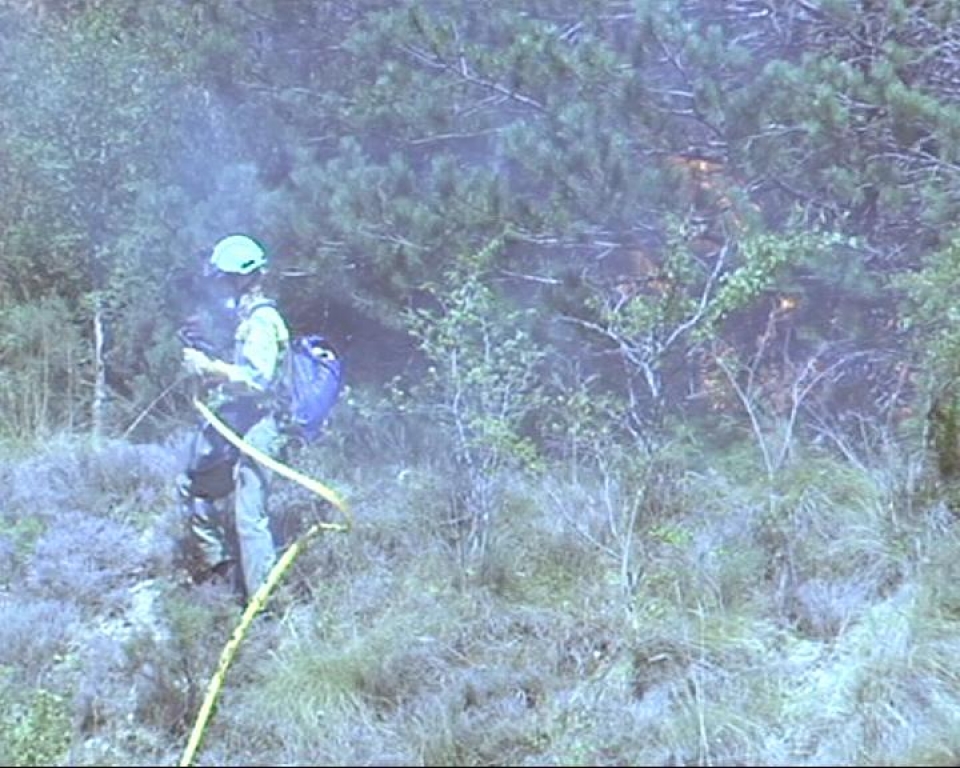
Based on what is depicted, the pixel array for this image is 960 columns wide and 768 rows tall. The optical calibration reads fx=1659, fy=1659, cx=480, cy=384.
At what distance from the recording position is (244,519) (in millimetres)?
6910

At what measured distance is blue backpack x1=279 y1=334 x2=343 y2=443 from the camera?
23.1 ft

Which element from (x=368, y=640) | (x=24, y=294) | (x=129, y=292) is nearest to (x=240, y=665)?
(x=368, y=640)

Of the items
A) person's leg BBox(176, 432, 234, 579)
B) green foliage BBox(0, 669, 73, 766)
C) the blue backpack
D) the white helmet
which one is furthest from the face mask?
green foliage BBox(0, 669, 73, 766)

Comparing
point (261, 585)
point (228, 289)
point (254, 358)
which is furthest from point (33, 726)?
point (228, 289)

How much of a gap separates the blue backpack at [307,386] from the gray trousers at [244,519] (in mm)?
107

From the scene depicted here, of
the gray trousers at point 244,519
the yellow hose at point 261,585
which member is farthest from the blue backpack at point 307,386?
the yellow hose at point 261,585

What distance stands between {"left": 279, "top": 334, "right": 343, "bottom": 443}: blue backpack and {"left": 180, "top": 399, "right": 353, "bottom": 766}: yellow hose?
212mm

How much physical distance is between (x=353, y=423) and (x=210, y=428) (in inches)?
88.3

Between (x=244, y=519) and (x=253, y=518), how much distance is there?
37 millimetres

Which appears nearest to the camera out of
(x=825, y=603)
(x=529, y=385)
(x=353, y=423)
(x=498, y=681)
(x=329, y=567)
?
(x=498, y=681)

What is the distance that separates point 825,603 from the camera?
664cm

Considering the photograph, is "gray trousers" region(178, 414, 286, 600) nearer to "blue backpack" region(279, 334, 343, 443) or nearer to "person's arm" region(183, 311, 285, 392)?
"blue backpack" region(279, 334, 343, 443)

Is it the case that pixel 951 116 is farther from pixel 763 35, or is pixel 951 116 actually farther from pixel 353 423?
pixel 353 423

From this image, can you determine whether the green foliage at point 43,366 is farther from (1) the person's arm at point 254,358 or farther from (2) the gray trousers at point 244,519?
(1) the person's arm at point 254,358
